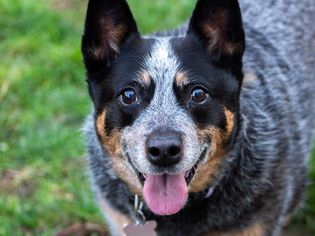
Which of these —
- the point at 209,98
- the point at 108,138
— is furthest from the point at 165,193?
the point at 209,98

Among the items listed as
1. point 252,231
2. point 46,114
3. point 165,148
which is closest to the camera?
point 165,148

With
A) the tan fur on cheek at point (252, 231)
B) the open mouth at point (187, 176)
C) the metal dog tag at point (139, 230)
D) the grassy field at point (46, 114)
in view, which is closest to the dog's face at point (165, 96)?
the open mouth at point (187, 176)

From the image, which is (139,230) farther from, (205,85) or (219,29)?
(219,29)

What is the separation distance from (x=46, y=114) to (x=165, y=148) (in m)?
2.65

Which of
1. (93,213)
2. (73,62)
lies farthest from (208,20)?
(73,62)

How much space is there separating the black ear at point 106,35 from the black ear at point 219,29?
1.10 feet

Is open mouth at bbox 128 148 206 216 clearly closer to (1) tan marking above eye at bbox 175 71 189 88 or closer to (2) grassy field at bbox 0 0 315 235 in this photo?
(1) tan marking above eye at bbox 175 71 189 88

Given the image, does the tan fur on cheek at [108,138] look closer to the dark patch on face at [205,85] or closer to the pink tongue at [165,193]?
the pink tongue at [165,193]

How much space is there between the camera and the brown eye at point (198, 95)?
3678 millimetres

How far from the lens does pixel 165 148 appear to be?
11.3 ft

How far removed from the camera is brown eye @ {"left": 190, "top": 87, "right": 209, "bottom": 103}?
12.1 ft

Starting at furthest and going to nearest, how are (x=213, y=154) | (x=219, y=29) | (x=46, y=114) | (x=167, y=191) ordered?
(x=46, y=114) → (x=219, y=29) → (x=213, y=154) → (x=167, y=191)

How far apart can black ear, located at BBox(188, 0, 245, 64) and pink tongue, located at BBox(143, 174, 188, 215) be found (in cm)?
70

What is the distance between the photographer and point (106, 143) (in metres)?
3.87
